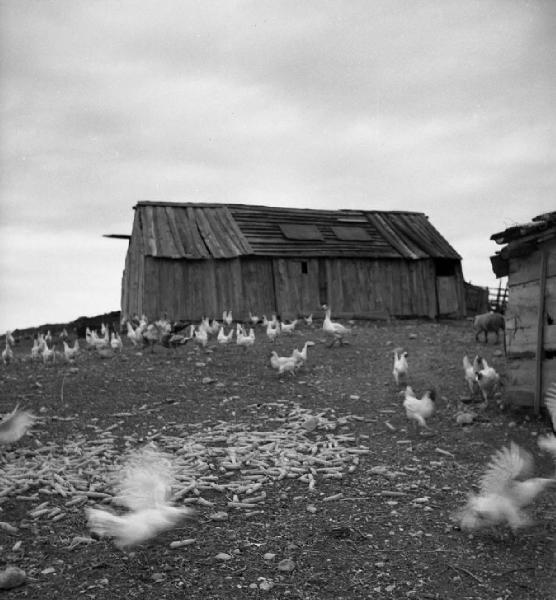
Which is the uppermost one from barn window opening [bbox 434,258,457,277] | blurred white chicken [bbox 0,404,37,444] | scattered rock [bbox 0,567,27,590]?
barn window opening [bbox 434,258,457,277]

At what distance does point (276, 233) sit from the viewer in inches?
1105

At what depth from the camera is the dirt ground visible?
203 inches

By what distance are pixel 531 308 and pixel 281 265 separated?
17.0 m

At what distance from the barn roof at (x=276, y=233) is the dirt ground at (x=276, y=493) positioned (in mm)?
12765

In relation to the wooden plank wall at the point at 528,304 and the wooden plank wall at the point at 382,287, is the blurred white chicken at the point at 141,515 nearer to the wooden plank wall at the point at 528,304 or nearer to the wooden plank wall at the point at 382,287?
the wooden plank wall at the point at 528,304

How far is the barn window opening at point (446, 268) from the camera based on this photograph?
3005cm

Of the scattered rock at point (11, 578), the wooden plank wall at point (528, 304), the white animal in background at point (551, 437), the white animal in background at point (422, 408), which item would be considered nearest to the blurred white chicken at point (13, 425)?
the scattered rock at point (11, 578)

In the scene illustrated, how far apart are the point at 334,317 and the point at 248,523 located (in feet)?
67.7

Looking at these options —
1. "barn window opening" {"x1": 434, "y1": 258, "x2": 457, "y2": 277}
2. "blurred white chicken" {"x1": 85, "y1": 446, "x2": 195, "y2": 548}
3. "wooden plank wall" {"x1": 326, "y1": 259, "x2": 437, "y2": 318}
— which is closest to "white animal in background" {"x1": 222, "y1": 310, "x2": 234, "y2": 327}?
"wooden plank wall" {"x1": 326, "y1": 259, "x2": 437, "y2": 318}

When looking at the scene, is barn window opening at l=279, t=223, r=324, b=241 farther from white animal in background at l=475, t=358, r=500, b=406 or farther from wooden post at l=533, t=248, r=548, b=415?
wooden post at l=533, t=248, r=548, b=415

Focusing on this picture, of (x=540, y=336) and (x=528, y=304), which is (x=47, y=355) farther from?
(x=540, y=336)

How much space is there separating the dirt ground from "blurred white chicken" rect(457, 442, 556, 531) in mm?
180

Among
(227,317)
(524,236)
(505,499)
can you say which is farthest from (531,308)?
(227,317)

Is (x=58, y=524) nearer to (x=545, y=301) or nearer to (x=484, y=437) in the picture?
(x=484, y=437)
